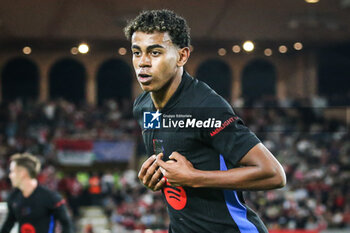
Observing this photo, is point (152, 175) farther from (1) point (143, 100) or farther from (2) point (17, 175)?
(2) point (17, 175)

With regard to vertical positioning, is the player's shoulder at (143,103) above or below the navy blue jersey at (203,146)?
above

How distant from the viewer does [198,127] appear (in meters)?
1.90

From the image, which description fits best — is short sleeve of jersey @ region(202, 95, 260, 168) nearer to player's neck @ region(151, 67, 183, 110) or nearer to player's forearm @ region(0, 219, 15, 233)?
player's neck @ region(151, 67, 183, 110)

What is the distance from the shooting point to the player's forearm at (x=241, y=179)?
6.06 ft

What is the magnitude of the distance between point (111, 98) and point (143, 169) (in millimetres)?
18637

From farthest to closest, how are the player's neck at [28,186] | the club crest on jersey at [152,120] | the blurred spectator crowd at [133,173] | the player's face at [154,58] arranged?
1. the blurred spectator crowd at [133,173]
2. the player's neck at [28,186]
3. the club crest on jersey at [152,120]
4. the player's face at [154,58]

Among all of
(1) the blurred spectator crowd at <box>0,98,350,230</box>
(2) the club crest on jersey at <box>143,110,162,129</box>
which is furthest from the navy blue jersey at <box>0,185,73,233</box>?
(1) the blurred spectator crowd at <box>0,98,350,230</box>

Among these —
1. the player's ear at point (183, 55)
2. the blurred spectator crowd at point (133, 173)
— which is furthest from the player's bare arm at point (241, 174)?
the blurred spectator crowd at point (133, 173)

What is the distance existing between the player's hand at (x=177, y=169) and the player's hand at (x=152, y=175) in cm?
4

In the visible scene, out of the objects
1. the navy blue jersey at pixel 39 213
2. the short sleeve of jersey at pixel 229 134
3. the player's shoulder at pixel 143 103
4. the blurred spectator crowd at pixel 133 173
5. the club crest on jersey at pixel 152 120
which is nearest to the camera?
the short sleeve of jersey at pixel 229 134

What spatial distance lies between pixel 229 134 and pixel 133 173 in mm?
15478

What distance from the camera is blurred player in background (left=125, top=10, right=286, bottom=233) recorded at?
6.09 feet

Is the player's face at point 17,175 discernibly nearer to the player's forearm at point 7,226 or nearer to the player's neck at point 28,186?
the player's neck at point 28,186

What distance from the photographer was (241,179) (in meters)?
1.86
